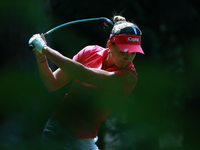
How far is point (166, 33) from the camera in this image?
2.66 meters

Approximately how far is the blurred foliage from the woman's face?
0.94 m

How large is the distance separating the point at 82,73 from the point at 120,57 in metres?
0.24

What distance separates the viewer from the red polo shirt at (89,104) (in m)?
1.46

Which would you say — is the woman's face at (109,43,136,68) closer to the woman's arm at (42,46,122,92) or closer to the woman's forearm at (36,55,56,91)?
the woman's arm at (42,46,122,92)

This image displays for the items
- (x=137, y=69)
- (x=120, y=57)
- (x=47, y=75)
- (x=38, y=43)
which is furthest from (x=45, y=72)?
(x=137, y=69)

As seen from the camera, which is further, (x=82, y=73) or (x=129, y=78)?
(x=129, y=78)

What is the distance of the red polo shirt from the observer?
1.46 meters

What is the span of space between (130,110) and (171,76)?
0.49 m

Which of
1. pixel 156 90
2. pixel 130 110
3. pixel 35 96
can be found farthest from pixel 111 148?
pixel 35 96

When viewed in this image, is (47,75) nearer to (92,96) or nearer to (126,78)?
(92,96)

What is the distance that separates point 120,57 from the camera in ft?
4.82

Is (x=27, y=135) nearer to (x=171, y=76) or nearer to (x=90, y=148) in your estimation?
(x=90, y=148)

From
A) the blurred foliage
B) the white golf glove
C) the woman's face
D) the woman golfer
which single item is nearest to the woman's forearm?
the woman golfer

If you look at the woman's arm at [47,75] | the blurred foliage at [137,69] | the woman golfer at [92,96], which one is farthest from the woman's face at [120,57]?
the blurred foliage at [137,69]
